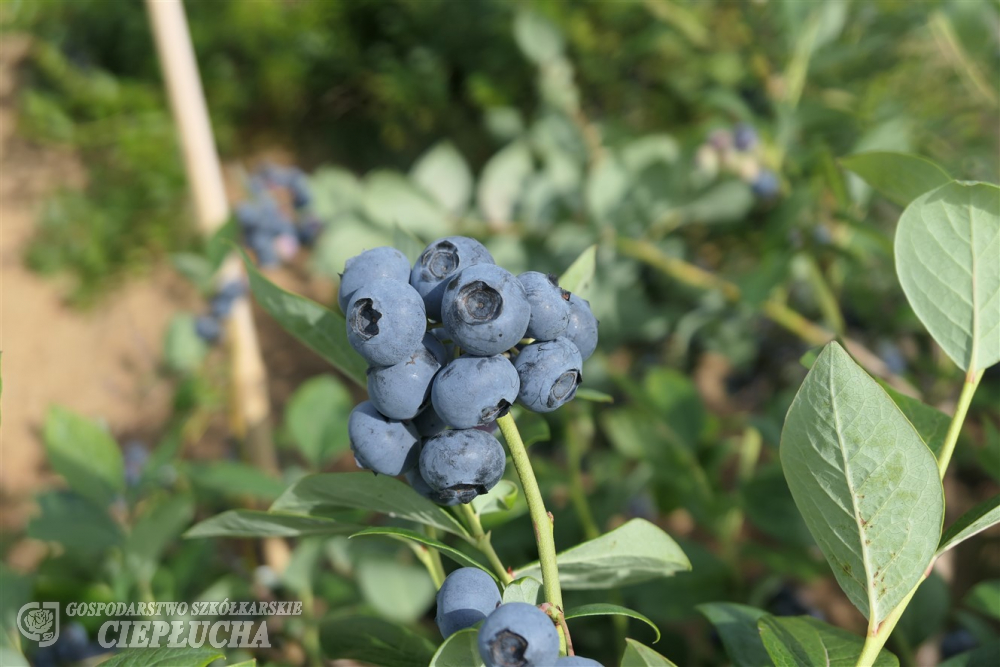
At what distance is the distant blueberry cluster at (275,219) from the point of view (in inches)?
57.4

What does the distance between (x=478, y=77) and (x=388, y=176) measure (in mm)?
931

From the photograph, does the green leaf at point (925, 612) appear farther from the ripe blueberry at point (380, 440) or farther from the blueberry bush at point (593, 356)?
the ripe blueberry at point (380, 440)

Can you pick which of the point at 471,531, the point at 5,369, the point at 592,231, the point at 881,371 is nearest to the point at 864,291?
the point at 881,371

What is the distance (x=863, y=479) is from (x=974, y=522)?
3.7 inches

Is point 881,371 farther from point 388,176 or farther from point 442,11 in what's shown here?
point 442,11

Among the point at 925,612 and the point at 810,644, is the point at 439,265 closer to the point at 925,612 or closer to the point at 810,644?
the point at 810,644

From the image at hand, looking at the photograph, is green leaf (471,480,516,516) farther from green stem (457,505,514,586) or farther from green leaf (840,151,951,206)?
green leaf (840,151,951,206)

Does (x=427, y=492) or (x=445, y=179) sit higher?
(x=445, y=179)

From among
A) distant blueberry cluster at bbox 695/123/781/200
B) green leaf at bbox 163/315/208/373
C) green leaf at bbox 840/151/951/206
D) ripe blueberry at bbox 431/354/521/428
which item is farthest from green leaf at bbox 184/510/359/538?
distant blueberry cluster at bbox 695/123/781/200

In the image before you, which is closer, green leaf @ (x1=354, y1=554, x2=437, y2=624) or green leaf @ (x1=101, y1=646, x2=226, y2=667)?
green leaf @ (x1=101, y1=646, x2=226, y2=667)

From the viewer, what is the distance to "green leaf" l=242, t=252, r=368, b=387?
0.58 metres

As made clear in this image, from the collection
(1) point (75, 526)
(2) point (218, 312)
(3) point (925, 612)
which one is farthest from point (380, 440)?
(2) point (218, 312)

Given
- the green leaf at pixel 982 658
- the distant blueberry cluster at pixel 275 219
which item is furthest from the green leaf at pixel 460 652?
the distant blueberry cluster at pixel 275 219

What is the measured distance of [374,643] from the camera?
67 centimetres
